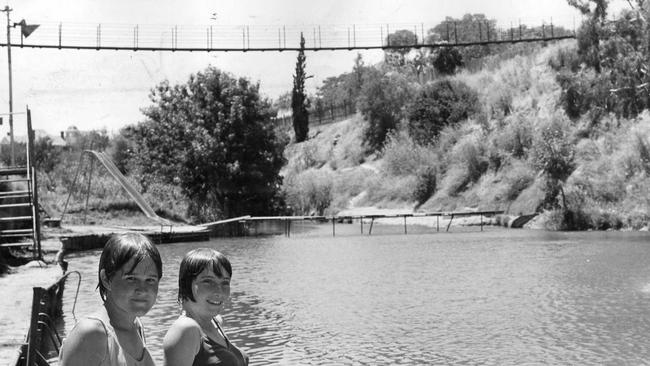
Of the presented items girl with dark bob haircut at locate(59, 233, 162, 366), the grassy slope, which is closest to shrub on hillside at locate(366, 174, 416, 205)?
the grassy slope

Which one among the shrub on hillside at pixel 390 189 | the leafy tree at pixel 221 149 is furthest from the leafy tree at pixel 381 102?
the leafy tree at pixel 221 149

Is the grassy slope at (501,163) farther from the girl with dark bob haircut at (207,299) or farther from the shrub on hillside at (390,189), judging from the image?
the girl with dark bob haircut at (207,299)

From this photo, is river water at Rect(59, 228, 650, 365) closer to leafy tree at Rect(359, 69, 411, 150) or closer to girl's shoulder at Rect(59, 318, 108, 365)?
girl's shoulder at Rect(59, 318, 108, 365)

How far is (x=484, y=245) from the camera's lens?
31062 millimetres

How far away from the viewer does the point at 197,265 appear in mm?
3629

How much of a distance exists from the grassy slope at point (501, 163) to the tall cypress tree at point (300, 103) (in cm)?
581

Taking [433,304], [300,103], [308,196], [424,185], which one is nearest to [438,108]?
[424,185]

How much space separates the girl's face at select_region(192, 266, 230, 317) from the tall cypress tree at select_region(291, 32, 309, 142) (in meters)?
75.3

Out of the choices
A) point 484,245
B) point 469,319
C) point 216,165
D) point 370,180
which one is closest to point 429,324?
point 469,319

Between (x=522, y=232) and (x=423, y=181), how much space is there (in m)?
16.3

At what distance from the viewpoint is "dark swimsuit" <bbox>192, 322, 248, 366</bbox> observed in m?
3.58

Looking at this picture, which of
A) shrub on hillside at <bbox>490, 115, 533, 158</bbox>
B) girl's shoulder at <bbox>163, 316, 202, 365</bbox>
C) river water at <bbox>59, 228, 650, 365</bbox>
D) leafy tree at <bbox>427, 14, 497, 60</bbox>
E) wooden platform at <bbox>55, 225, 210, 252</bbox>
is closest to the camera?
girl's shoulder at <bbox>163, 316, 202, 365</bbox>

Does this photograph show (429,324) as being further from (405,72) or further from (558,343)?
(405,72)

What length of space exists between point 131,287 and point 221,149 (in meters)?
41.2
